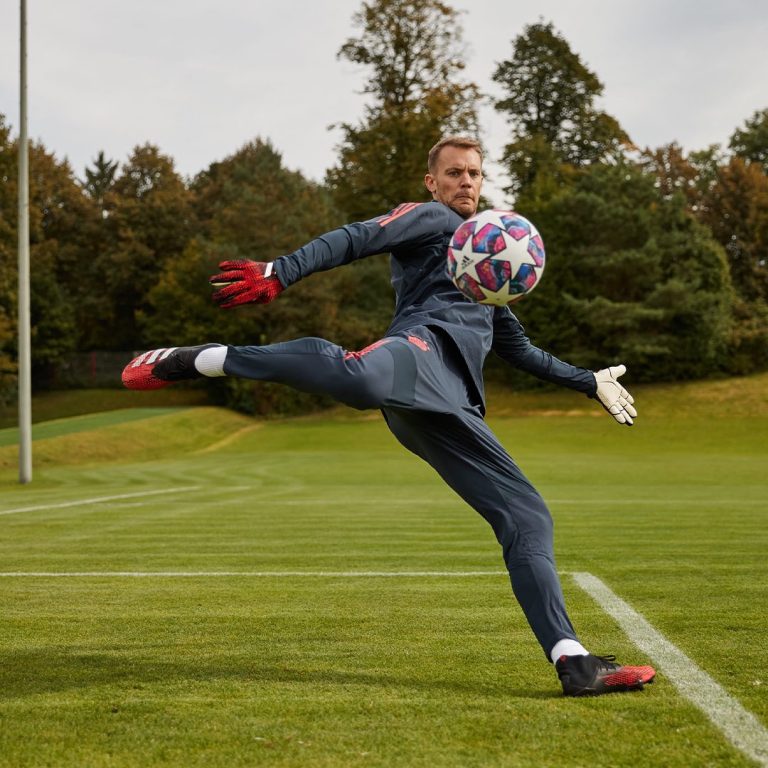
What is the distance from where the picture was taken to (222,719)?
3.62 metres

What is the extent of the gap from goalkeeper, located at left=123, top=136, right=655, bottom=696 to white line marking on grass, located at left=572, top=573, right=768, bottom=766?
242 mm

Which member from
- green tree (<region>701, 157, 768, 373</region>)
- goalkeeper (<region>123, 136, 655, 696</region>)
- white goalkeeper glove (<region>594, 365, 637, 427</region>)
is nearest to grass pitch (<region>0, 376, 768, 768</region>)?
goalkeeper (<region>123, 136, 655, 696</region>)

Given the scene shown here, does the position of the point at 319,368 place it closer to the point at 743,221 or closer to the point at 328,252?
the point at 328,252

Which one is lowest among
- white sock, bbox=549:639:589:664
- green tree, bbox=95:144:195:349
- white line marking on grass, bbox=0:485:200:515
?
white line marking on grass, bbox=0:485:200:515

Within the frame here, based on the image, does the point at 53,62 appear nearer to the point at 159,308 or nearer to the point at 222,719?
the point at 222,719

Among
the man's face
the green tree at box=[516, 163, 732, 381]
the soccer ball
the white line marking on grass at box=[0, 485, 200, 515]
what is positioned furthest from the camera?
the green tree at box=[516, 163, 732, 381]

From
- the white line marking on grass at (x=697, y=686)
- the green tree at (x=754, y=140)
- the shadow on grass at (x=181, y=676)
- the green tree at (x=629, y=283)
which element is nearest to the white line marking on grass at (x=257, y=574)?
the white line marking on grass at (x=697, y=686)

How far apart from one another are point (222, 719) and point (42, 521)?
8.79 meters

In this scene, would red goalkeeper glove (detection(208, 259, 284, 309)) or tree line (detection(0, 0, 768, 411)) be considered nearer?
red goalkeeper glove (detection(208, 259, 284, 309))

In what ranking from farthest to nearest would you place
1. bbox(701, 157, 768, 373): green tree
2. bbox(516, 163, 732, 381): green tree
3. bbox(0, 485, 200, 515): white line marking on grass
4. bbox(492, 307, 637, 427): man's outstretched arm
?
bbox(701, 157, 768, 373): green tree, bbox(516, 163, 732, 381): green tree, bbox(0, 485, 200, 515): white line marking on grass, bbox(492, 307, 637, 427): man's outstretched arm

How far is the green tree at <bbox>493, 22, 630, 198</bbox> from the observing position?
64.2m

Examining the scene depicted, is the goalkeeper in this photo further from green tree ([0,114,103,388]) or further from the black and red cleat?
green tree ([0,114,103,388])

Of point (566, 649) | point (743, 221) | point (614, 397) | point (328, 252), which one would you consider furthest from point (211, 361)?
point (743, 221)

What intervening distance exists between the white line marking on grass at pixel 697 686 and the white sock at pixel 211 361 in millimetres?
2268
